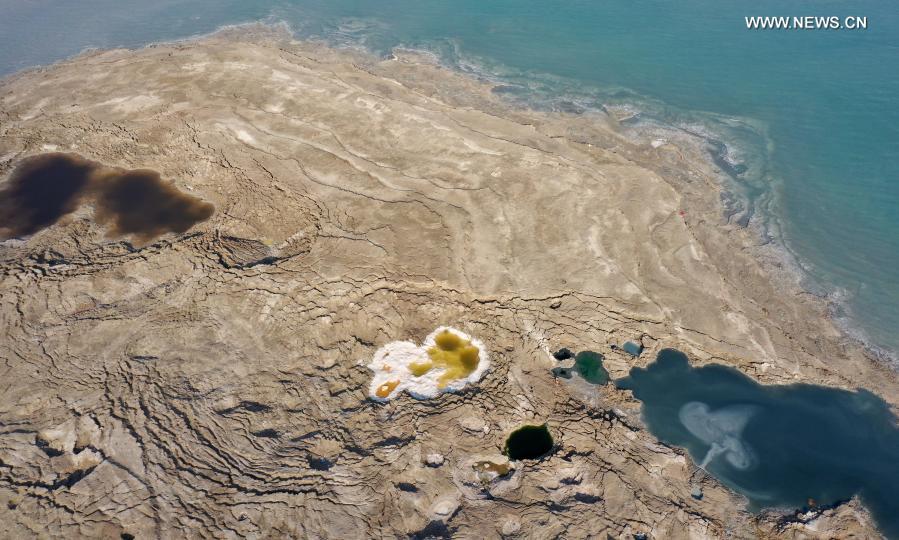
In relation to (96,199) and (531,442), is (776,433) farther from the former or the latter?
(96,199)

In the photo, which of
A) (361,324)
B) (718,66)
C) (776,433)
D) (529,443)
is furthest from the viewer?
(718,66)

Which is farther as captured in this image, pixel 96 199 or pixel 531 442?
pixel 96 199

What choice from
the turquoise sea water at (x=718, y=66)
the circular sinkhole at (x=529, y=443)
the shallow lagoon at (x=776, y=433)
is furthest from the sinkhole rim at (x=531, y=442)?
the turquoise sea water at (x=718, y=66)

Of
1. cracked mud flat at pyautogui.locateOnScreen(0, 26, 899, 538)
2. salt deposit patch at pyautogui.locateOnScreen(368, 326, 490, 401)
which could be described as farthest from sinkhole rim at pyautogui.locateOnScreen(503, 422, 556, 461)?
salt deposit patch at pyautogui.locateOnScreen(368, 326, 490, 401)

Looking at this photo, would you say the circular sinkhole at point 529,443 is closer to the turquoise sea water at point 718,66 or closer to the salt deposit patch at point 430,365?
the salt deposit patch at point 430,365

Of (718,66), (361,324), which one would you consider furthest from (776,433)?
(718,66)
